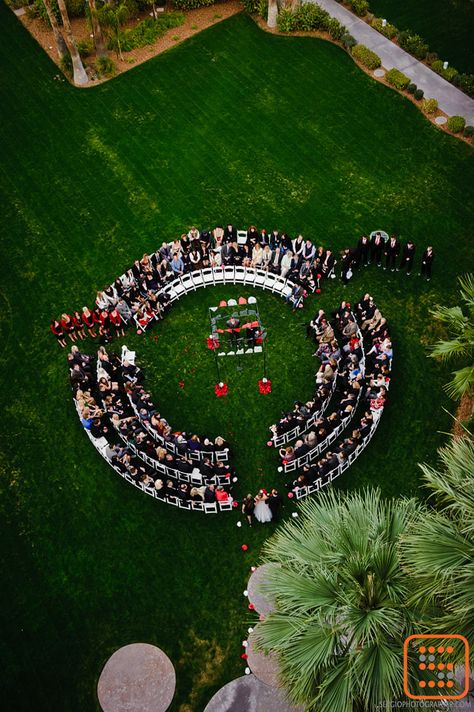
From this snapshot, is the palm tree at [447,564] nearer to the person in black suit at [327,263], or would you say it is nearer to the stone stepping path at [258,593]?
the stone stepping path at [258,593]

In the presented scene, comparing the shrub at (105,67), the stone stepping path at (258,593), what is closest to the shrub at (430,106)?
the shrub at (105,67)

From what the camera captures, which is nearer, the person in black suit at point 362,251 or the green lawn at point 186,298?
the green lawn at point 186,298

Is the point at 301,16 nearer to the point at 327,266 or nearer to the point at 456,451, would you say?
the point at 327,266

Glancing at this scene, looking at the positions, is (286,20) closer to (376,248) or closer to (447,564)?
(376,248)

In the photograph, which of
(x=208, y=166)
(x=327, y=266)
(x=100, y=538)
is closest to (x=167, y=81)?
(x=208, y=166)

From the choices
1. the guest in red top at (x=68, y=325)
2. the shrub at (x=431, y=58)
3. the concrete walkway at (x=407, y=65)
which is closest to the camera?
the guest in red top at (x=68, y=325)

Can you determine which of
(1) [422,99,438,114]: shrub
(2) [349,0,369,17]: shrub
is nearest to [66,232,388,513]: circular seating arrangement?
(1) [422,99,438,114]: shrub
